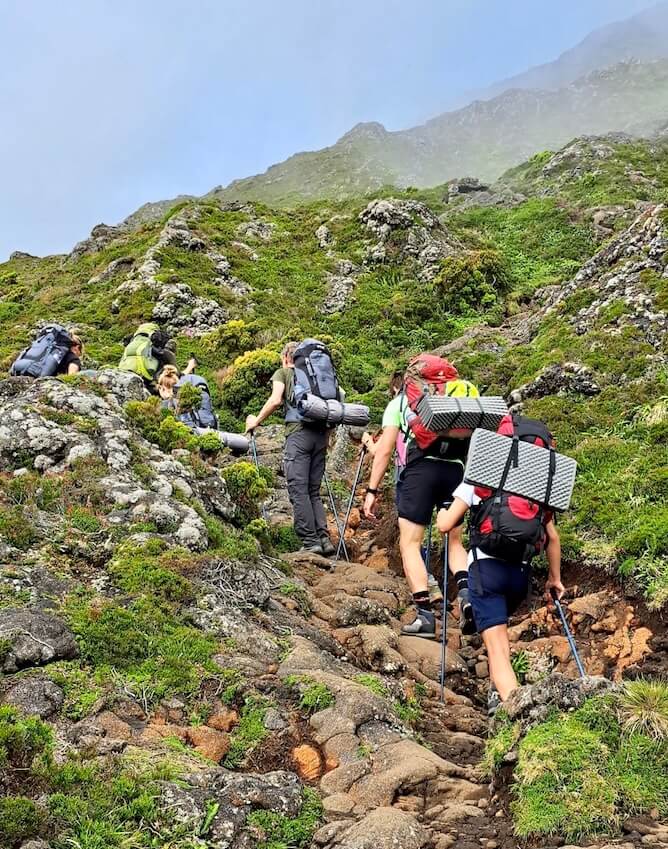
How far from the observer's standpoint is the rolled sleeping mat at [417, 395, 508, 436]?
273 inches

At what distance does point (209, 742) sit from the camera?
454cm

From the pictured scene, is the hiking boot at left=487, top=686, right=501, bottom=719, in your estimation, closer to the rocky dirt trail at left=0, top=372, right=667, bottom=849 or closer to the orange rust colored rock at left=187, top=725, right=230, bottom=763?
the rocky dirt trail at left=0, top=372, right=667, bottom=849

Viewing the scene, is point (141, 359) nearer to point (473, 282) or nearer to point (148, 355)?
point (148, 355)

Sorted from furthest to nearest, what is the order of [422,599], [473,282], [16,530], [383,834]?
[473,282] < [422,599] < [16,530] < [383,834]

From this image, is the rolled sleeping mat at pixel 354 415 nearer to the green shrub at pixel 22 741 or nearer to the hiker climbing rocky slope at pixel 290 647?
the hiker climbing rocky slope at pixel 290 647

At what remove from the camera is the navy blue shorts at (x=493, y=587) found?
5551mm

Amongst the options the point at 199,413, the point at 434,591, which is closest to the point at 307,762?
the point at 434,591

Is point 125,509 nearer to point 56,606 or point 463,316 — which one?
point 56,606

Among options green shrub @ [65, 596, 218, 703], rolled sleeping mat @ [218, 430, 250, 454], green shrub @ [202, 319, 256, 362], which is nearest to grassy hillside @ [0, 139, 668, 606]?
green shrub @ [202, 319, 256, 362]

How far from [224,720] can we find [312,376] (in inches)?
233

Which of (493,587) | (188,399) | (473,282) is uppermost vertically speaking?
(473,282)

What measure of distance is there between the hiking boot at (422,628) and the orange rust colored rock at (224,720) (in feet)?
9.29

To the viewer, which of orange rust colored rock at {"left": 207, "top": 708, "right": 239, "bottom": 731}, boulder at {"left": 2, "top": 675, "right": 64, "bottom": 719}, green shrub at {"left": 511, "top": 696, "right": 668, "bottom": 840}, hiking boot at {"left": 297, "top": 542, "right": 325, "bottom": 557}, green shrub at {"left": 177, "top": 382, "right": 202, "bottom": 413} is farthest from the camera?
green shrub at {"left": 177, "top": 382, "right": 202, "bottom": 413}

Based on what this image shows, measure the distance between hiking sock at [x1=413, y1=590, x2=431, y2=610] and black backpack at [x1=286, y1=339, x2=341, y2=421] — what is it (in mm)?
3516
